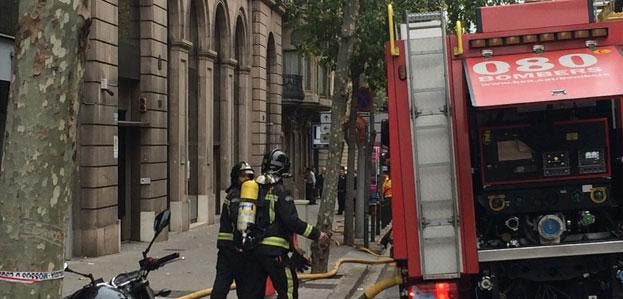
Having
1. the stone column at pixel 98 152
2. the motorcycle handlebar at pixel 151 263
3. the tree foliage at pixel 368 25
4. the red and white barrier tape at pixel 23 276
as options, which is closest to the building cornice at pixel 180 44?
the tree foliage at pixel 368 25

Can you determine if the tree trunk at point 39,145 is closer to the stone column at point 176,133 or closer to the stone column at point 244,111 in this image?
the stone column at point 176,133

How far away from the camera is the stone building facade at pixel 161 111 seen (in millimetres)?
13070

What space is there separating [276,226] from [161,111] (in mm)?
9881

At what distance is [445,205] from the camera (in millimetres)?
5305

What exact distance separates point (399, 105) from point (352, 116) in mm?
10674

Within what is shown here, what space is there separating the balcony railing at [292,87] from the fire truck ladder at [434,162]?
26.6 meters

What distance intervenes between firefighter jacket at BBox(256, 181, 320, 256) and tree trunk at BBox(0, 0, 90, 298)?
11.2ft

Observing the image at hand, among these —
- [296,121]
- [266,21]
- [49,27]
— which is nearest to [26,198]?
[49,27]

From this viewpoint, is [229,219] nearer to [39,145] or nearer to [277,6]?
[39,145]

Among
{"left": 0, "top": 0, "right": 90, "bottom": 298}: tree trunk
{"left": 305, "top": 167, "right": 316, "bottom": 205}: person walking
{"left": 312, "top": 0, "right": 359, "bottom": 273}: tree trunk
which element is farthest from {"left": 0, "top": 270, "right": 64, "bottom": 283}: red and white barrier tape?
{"left": 305, "top": 167, "right": 316, "bottom": 205}: person walking

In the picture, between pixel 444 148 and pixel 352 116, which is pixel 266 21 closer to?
pixel 352 116

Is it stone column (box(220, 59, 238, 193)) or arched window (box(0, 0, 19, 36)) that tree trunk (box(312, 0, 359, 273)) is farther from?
stone column (box(220, 59, 238, 193))

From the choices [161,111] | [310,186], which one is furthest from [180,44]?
[310,186]

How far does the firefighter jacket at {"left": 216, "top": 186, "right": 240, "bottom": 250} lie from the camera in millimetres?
6841
